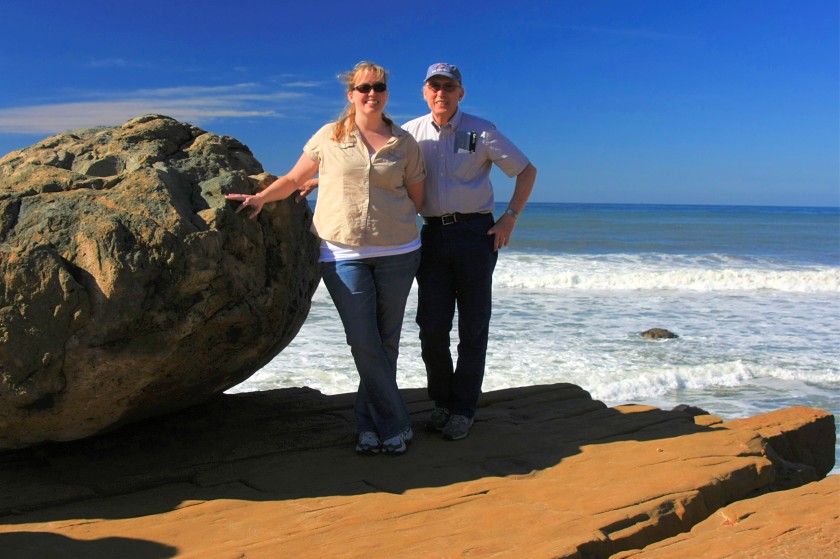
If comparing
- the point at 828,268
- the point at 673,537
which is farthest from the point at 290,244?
the point at 828,268

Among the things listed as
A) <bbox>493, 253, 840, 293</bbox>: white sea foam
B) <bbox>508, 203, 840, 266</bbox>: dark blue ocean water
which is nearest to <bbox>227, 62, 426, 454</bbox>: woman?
<bbox>493, 253, 840, 293</bbox>: white sea foam

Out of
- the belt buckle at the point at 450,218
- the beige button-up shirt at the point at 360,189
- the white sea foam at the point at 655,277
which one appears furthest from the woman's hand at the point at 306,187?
the white sea foam at the point at 655,277

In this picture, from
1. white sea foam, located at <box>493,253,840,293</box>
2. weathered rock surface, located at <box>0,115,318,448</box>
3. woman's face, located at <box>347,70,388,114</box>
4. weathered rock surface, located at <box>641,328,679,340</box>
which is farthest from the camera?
white sea foam, located at <box>493,253,840,293</box>

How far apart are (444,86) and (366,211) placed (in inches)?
36.3

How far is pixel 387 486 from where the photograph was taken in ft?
12.6

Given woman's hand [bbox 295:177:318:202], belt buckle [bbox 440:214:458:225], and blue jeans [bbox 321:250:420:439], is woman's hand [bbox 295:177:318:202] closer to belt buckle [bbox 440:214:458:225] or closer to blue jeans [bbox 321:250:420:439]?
blue jeans [bbox 321:250:420:439]

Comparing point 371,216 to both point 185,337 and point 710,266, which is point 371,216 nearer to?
point 185,337

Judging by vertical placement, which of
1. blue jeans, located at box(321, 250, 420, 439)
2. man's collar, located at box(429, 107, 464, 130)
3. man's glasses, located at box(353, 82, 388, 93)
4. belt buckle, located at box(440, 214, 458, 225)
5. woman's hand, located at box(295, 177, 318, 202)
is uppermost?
man's glasses, located at box(353, 82, 388, 93)

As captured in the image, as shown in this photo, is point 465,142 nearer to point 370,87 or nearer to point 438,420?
point 370,87

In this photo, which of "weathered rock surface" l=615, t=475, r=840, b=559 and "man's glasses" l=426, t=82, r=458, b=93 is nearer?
"weathered rock surface" l=615, t=475, r=840, b=559

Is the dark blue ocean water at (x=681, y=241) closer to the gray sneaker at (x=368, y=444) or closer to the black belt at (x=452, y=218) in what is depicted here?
the black belt at (x=452, y=218)

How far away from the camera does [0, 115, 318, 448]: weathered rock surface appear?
3.50 meters

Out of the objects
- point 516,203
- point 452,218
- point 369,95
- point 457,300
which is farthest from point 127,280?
point 516,203

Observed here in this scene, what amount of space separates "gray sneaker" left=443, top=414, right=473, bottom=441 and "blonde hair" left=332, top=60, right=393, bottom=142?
183 centimetres
